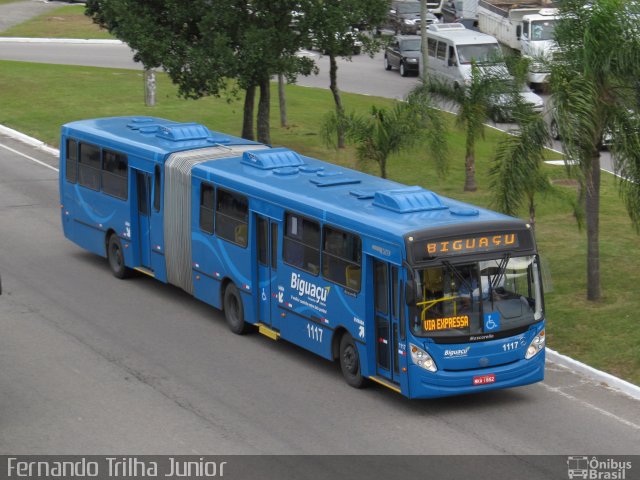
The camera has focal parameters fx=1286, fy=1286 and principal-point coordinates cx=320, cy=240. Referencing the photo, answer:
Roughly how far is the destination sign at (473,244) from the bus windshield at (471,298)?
0.15 meters

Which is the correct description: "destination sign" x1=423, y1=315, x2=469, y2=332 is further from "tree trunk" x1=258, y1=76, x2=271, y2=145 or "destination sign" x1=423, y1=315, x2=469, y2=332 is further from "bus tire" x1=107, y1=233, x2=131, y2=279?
"tree trunk" x1=258, y1=76, x2=271, y2=145

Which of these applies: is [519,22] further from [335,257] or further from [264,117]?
[335,257]

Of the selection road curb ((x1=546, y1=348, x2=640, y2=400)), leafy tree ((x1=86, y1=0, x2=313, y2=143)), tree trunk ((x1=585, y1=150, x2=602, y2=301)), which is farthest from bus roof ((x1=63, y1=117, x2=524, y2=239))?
leafy tree ((x1=86, y1=0, x2=313, y2=143))

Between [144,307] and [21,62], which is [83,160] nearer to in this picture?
[144,307]

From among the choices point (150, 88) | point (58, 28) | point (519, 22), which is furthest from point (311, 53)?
point (150, 88)

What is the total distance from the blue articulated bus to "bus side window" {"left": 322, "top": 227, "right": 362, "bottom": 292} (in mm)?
24

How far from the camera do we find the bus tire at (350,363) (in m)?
16.7

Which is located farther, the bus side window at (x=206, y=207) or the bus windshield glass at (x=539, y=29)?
the bus windshield glass at (x=539, y=29)

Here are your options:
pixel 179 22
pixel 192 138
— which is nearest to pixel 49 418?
pixel 192 138

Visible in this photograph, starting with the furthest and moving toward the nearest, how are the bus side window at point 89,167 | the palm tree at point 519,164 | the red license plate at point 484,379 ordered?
the bus side window at point 89,167, the palm tree at point 519,164, the red license plate at point 484,379

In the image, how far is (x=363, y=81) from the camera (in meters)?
49.6

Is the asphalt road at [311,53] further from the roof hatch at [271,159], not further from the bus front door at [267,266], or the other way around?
the bus front door at [267,266]

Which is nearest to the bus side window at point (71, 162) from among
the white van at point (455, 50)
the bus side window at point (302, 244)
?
the bus side window at point (302, 244)
